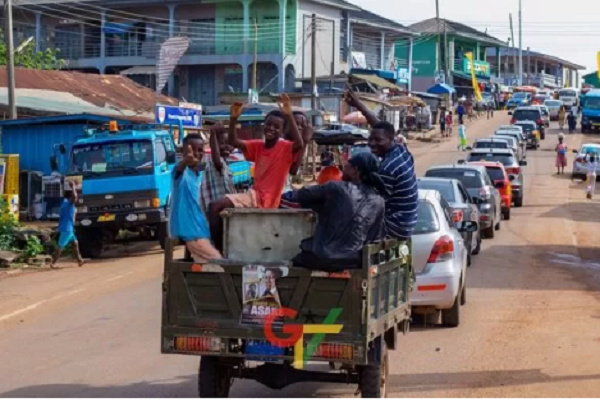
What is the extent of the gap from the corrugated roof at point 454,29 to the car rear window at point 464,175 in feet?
212

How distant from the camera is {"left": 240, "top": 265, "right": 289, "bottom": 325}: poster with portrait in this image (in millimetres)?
7754

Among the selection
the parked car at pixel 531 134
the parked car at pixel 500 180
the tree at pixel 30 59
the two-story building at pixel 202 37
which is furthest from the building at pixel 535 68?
the parked car at pixel 500 180

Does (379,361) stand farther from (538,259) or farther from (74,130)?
(74,130)

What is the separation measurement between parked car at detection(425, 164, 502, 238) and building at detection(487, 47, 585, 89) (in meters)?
85.3

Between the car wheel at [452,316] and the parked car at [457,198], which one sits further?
the parked car at [457,198]

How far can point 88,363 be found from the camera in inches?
425

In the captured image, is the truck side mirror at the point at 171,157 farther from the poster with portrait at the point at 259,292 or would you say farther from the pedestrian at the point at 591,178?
the pedestrian at the point at 591,178

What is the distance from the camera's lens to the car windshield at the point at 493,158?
33656 mm

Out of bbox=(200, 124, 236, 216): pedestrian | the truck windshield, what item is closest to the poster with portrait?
bbox=(200, 124, 236, 216): pedestrian

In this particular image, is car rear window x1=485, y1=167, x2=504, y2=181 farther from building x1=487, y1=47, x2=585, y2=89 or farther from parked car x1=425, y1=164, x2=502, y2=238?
building x1=487, y1=47, x2=585, y2=89

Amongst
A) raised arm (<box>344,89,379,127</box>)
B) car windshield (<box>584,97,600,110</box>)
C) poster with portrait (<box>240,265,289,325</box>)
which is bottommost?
poster with portrait (<box>240,265,289,325</box>)

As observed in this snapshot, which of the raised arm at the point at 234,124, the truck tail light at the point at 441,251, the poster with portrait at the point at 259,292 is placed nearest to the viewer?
the poster with portrait at the point at 259,292

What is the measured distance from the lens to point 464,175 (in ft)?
81.7

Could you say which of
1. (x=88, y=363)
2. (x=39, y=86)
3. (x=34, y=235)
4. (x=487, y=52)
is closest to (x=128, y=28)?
(x=39, y=86)
